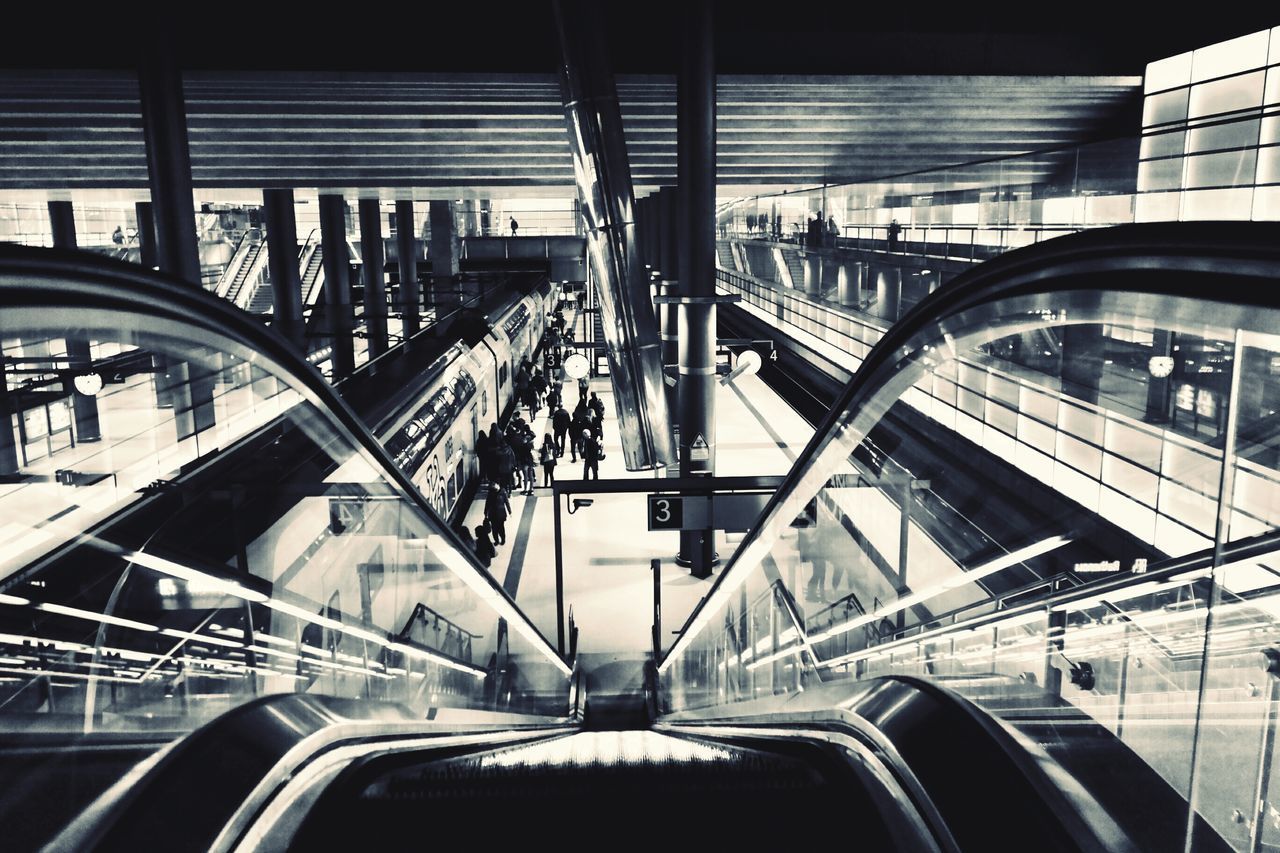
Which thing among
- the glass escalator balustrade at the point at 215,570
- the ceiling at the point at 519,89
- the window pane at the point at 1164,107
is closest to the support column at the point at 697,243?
the ceiling at the point at 519,89

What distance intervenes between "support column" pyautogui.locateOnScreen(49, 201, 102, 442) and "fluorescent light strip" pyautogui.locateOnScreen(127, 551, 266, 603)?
0.81 meters

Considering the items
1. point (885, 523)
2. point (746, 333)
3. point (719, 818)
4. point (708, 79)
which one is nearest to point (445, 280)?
point (746, 333)

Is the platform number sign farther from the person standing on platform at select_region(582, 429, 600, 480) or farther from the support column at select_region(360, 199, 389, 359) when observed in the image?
the support column at select_region(360, 199, 389, 359)

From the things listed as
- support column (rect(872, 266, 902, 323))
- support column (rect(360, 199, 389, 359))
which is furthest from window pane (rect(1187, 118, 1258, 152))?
support column (rect(360, 199, 389, 359))

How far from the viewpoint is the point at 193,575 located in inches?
138

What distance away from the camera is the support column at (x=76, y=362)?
6.75 m

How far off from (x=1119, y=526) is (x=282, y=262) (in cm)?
1762

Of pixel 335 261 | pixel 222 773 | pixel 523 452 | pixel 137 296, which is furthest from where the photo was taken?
pixel 335 261

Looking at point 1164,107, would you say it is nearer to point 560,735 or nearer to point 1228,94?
point 1228,94

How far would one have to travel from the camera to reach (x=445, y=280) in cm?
3288

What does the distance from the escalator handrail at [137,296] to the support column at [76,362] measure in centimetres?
12

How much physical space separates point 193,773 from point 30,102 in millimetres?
13136

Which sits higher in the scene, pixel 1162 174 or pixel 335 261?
pixel 1162 174

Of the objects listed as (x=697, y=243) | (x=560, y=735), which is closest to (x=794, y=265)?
(x=697, y=243)
